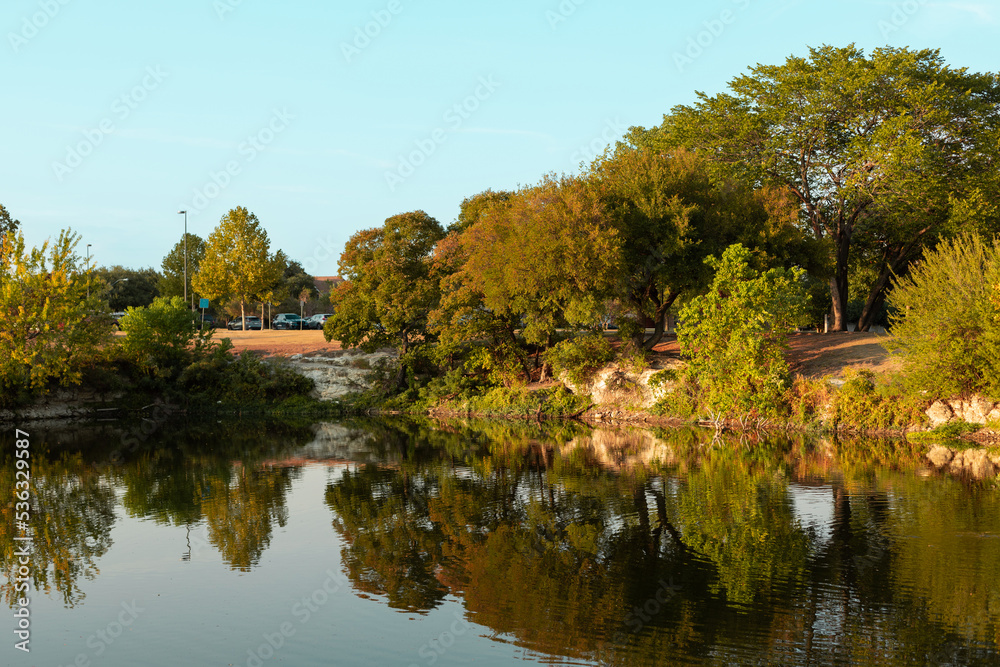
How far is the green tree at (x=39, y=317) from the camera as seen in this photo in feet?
127

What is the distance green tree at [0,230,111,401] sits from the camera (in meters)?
38.7

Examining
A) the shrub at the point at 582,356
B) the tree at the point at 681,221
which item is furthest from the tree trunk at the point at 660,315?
the shrub at the point at 582,356

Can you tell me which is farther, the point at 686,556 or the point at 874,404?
the point at 874,404

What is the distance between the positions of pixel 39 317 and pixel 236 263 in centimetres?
2632

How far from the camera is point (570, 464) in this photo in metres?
26.5

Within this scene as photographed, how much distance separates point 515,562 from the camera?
599 inches

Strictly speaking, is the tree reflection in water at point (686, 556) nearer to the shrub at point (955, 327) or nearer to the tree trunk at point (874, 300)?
the shrub at point (955, 327)

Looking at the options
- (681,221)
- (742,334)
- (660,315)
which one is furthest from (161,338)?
(742,334)

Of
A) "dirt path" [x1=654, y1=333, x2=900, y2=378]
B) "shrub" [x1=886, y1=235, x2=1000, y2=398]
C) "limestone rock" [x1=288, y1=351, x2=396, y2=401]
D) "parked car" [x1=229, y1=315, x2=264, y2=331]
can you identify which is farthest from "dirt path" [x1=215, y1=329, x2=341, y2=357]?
"shrub" [x1=886, y1=235, x2=1000, y2=398]

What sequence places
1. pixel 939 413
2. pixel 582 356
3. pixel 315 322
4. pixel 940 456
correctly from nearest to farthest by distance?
pixel 940 456 → pixel 939 413 → pixel 582 356 → pixel 315 322

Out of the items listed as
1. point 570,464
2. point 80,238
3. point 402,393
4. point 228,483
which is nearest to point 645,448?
point 570,464

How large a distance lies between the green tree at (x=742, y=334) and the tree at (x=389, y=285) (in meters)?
14.5

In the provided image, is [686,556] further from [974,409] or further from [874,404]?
[874,404]

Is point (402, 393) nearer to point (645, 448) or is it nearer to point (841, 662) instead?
point (645, 448)
